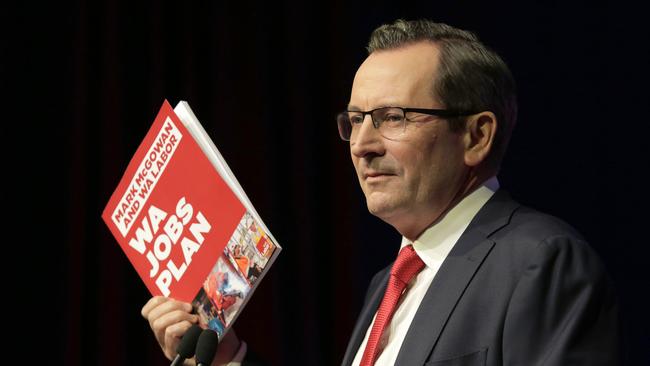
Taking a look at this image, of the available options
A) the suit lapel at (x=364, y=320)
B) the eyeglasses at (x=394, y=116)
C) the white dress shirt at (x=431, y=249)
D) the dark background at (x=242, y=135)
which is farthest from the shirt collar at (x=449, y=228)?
the dark background at (x=242, y=135)

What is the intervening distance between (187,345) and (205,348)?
55 millimetres

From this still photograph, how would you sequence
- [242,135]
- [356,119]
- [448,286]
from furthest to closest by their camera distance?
[242,135]
[356,119]
[448,286]

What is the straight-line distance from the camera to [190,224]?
1.72m

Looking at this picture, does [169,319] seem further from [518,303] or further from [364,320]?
[518,303]

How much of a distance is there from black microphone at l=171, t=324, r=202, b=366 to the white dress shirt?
1.16 ft

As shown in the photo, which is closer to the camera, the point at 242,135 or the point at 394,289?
the point at 394,289

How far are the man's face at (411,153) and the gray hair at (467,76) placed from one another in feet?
0.08

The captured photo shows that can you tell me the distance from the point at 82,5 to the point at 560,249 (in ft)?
6.78

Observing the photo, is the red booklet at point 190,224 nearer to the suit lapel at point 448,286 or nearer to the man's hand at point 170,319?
the man's hand at point 170,319

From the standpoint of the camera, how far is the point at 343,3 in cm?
311

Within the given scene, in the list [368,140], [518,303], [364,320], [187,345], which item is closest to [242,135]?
[364,320]

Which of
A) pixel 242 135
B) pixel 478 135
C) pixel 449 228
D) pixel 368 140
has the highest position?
pixel 242 135

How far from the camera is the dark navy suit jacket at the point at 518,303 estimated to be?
4.42 ft

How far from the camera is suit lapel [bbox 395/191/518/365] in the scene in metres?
1.47
